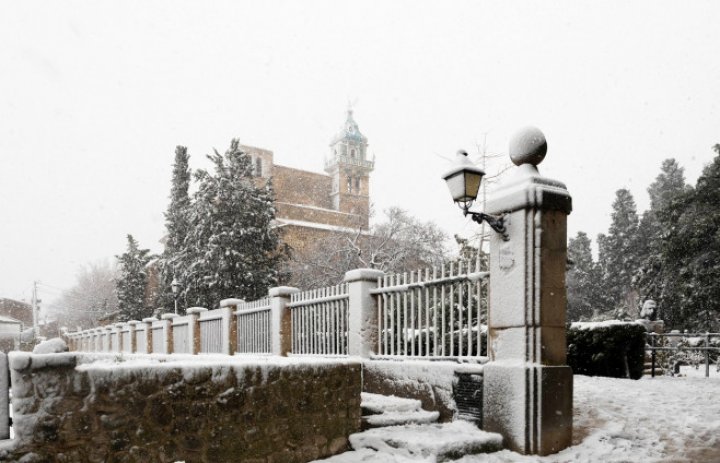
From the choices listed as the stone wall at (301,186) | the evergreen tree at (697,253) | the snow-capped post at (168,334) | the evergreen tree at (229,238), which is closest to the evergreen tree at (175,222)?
the evergreen tree at (229,238)

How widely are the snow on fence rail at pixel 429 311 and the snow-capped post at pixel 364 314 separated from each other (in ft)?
0.28

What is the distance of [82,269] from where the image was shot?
64.4 meters

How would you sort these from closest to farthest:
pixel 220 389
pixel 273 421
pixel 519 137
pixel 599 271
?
pixel 220 389, pixel 273 421, pixel 519 137, pixel 599 271

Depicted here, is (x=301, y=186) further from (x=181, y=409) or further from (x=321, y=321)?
(x=181, y=409)

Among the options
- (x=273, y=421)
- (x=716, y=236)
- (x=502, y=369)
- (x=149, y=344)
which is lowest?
(x=149, y=344)

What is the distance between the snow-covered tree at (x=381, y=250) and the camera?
91.2 feet

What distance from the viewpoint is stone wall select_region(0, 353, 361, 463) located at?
3.26m

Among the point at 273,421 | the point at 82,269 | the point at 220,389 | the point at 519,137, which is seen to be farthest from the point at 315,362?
the point at 82,269

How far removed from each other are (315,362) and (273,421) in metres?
0.66

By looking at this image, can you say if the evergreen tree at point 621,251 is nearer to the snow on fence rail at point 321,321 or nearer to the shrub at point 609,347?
the shrub at point 609,347

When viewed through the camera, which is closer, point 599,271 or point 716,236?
point 716,236

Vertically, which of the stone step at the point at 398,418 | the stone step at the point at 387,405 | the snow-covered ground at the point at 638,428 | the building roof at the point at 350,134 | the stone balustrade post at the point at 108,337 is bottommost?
the stone balustrade post at the point at 108,337

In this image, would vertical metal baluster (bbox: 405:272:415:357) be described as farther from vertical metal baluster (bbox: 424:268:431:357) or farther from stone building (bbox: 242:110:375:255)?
stone building (bbox: 242:110:375:255)

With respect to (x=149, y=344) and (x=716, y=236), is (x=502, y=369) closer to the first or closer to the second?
(x=149, y=344)
